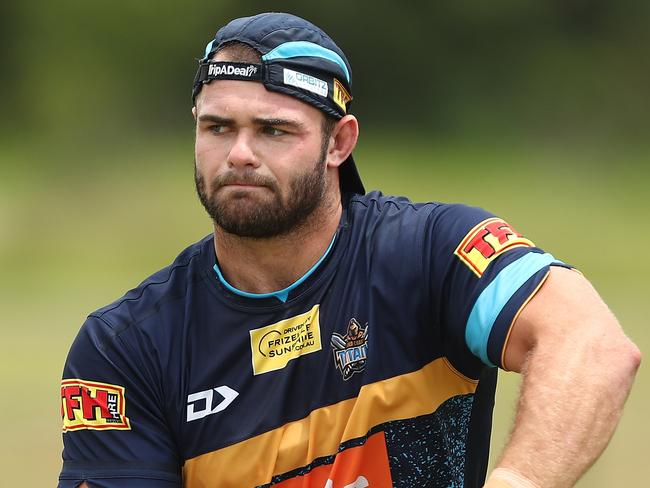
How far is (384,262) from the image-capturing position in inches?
144

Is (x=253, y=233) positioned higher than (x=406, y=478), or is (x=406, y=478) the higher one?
(x=253, y=233)

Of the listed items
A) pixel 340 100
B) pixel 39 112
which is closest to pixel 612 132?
pixel 39 112

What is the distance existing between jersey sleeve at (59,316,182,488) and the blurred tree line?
16.3m

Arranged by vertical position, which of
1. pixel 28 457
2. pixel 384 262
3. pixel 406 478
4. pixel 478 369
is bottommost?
pixel 28 457

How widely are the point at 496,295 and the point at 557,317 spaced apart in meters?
0.20

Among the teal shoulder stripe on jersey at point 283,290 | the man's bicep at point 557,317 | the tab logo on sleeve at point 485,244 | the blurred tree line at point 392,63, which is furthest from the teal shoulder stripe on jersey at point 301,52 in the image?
the blurred tree line at point 392,63

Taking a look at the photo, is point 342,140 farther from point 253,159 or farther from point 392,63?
point 392,63

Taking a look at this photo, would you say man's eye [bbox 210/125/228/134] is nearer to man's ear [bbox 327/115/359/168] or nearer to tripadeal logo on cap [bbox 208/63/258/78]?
tripadeal logo on cap [bbox 208/63/258/78]

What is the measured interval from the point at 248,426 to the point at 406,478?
480 millimetres

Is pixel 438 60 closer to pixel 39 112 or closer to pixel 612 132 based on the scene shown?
pixel 612 132

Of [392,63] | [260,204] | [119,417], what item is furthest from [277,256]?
[392,63]

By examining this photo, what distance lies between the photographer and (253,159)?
3580mm

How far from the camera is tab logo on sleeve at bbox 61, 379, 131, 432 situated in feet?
12.1

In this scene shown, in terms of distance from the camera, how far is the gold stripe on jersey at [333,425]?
3555mm
